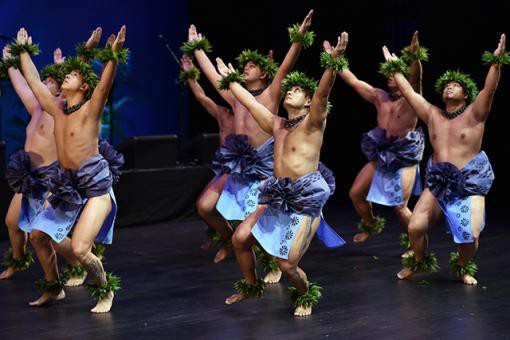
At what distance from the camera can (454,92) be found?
21.1 ft

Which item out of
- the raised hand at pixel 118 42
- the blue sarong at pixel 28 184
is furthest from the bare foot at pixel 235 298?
the raised hand at pixel 118 42

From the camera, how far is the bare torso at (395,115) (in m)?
7.53

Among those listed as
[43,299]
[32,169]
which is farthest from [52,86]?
[43,299]

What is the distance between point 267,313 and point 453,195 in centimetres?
141

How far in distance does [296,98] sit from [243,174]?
1.44 m

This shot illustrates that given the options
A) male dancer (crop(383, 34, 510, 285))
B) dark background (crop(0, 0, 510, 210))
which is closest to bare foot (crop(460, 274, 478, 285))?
male dancer (crop(383, 34, 510, 285))

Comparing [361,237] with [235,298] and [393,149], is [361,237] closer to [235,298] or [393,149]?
[393,149]

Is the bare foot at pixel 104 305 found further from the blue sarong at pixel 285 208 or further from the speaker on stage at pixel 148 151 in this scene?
the speaker on stage at pixel 148 151

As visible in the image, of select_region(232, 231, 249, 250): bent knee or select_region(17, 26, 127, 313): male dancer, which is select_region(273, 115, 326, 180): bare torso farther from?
select_region(17, 26, 127, 313): male dancer

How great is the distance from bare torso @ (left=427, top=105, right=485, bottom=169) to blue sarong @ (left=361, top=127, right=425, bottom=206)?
1017 mm

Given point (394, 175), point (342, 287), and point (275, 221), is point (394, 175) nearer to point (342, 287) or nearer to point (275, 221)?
point (342, 287)

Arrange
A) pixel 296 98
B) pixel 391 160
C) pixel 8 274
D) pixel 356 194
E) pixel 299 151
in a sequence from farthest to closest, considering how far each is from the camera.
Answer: pixel 356 194 → pixel 391 160 → pixel 8 274 → pixel 296 98 → pixel 299 151

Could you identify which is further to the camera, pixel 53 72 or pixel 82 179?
pixel 53 72

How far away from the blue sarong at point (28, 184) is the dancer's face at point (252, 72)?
1.44 m
